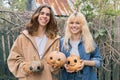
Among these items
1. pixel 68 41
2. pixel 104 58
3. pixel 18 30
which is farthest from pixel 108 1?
pixel 68 41

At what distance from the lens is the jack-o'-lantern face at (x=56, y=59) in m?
3.52

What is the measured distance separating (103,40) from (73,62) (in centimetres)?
232

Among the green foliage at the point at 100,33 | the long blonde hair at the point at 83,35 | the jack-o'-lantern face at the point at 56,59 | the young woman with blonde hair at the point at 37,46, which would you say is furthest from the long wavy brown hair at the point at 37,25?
the green foliage at the point at 100,33

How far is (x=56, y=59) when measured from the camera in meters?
3.51

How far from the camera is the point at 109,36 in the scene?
577cm

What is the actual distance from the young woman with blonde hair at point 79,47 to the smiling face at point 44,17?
0.90 feet

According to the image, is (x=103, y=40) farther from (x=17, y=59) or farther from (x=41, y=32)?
(x=17, y=59)

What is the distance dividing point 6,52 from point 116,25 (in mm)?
2260

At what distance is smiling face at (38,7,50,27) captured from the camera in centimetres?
368

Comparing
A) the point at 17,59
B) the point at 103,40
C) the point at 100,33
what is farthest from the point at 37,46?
the point at 103,40

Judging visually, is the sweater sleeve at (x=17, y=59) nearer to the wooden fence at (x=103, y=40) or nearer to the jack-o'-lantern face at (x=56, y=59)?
the jack-o'-lantern face at (x=56, y=59)

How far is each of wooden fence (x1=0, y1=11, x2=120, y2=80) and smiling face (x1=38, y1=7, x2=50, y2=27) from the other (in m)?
2.04

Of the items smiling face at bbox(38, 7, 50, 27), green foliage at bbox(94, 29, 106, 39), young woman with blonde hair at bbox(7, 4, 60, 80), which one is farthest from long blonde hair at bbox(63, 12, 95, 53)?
green foliage at bbox(94, 29, 106, 39)

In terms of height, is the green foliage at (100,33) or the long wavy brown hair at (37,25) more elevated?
the long wavy brown hair at (37,25)
